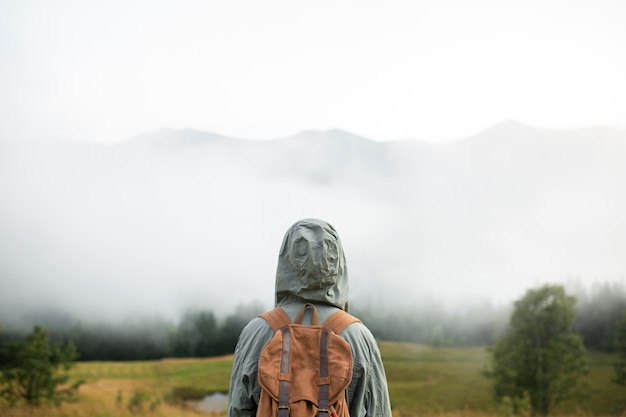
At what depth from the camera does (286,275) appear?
12.1 ft

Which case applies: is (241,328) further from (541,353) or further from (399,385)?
(541,353)

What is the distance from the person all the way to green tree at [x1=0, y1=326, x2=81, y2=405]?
1400 centimetres

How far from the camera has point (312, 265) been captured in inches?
141

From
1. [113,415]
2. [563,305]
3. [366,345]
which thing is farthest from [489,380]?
[366,345]

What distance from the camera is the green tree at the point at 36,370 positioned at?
15469mm

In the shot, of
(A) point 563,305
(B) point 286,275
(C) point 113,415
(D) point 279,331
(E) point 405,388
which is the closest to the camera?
(D) point 279,331

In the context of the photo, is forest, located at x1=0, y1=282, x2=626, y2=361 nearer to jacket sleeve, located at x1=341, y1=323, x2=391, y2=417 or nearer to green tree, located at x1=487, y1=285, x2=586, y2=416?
green tree, located at x1=487, y1=285, x2=586, y2=416

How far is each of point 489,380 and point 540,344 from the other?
2304 millimetres

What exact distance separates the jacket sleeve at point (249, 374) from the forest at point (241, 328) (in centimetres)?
1441

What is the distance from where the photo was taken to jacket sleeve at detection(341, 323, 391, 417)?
356 centimetres

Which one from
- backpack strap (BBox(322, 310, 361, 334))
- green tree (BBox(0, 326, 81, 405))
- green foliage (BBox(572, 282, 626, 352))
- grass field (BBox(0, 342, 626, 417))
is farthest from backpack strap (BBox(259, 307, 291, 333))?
green foliage (BBox(572, 282, 626, 352))

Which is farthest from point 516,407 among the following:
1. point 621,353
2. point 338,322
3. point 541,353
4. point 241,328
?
point 338,322

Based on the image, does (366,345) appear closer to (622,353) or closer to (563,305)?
(563,305)

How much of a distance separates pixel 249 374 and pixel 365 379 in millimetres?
698
